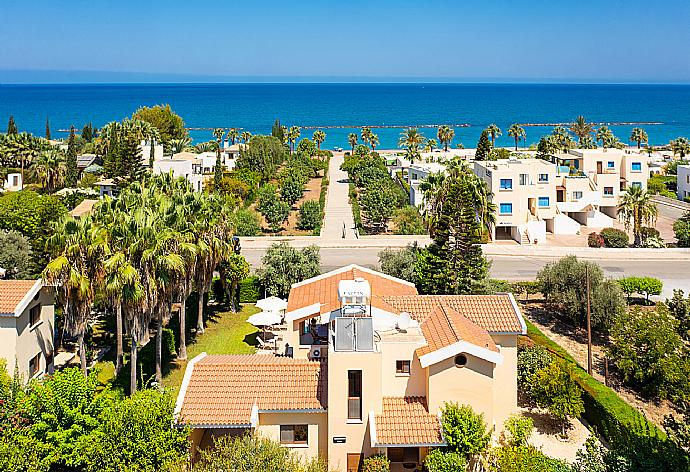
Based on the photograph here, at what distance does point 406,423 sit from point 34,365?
13811 millimetres

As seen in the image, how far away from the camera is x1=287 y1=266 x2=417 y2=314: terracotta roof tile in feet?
80.8

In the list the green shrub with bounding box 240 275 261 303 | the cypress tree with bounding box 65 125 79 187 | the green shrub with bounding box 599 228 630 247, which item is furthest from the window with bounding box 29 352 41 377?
the cypress tree with bounding box 65 125 79 187

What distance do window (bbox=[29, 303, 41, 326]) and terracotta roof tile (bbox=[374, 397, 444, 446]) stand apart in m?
12.9

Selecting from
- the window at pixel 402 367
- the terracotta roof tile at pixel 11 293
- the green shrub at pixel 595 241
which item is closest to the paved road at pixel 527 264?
the green shrub at pixel 595 241

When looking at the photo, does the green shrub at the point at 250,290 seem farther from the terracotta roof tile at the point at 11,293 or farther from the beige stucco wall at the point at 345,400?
the beige stucco wall at the point at 345,400

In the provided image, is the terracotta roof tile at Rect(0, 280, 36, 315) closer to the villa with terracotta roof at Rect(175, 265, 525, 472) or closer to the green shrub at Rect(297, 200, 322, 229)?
the villa with terracotta roof at Rect(175, 265, 525, 472)

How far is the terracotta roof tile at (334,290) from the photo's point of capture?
24636 mm

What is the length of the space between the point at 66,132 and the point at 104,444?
189 m

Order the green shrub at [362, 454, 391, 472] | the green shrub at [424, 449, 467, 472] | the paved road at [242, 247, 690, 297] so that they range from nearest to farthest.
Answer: the green shrub at [424, 449, 467, 472] < the green shrub at [362, 454, 391, 472] < the paved road at [242, 247, 690, 297]

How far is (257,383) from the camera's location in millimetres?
20000

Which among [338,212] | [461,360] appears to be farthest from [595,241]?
[461,360]

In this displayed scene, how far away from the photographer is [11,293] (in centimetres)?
2375

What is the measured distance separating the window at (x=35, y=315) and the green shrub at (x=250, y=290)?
491 inches

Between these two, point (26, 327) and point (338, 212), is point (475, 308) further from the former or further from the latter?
point (338, 212)
